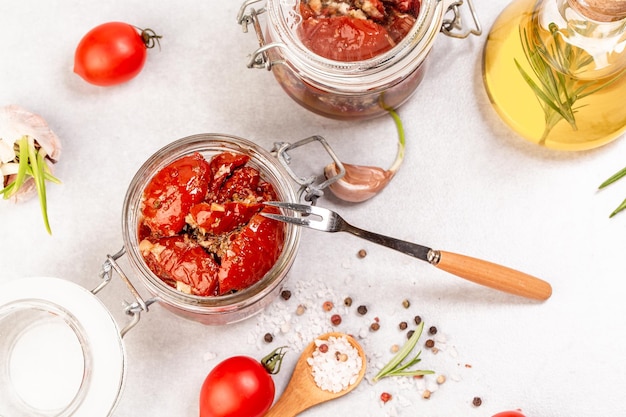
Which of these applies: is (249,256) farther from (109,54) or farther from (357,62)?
(109,54)

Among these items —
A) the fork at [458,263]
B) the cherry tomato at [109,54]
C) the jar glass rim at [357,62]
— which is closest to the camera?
the jar glass rim at [357,62]

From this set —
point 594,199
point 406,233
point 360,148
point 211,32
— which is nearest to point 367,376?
point 406,233

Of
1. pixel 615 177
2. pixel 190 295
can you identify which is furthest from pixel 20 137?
pixel 615 177

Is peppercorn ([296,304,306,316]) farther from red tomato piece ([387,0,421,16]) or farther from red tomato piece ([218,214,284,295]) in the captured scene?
red tomato piece ([387,0,421,16])

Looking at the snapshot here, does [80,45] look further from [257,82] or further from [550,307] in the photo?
[550,307]

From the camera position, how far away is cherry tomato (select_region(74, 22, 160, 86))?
1.43m

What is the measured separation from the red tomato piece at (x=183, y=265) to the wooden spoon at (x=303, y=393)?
301mm

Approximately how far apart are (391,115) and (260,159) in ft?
1.02

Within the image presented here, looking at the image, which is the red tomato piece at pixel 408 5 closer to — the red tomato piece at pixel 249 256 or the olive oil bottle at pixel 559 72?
the olive oil bottle at pixel 559 72

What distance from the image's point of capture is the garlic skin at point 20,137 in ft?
4.67

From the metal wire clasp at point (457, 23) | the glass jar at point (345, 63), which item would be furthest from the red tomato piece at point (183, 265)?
the metal wire clasp at point (457, 23)

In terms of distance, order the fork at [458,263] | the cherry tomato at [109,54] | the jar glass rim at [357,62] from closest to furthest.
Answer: the jar glass rim at [357,62]
the fork at [458,263]
the cherry tomato at [109,54]

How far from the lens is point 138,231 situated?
130 centimetres

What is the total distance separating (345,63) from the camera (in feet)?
3.98
